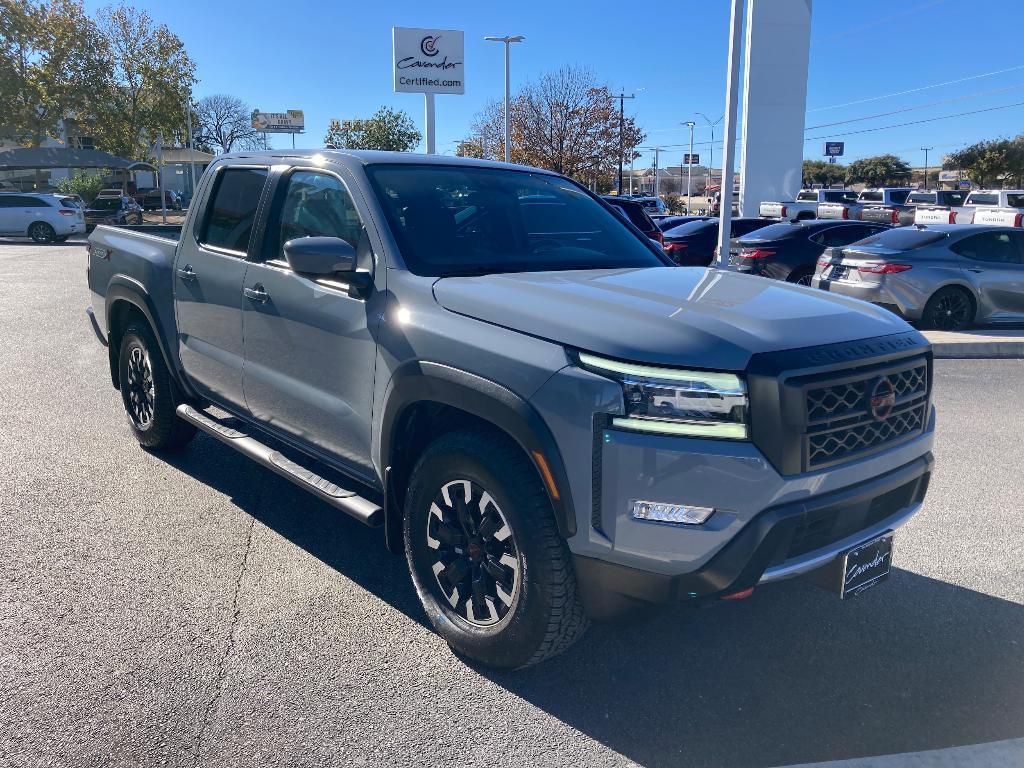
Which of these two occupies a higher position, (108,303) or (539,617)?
(108,303)

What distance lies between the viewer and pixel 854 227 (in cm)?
1446

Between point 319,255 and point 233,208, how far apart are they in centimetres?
154

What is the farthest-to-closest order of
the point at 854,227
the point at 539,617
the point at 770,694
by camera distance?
the point at 854,227, the point at 770,694, the point at 539,617

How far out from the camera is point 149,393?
5.70 m

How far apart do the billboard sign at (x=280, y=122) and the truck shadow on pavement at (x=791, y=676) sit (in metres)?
67.5

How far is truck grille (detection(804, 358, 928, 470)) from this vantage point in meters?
2.73

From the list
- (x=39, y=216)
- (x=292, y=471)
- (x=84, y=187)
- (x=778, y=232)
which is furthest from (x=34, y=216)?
(x=292, y=471)

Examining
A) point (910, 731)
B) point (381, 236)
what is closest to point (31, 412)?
point (381, 236)

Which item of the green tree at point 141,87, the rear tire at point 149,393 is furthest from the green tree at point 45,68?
the rear tire at point 149,393

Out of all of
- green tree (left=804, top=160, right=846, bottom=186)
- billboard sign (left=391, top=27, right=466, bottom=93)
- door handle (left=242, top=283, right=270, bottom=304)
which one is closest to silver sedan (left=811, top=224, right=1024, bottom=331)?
door handle (left=242, top=283, right=270, bottom=304)

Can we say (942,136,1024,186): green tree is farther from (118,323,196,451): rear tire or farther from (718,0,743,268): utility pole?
(118,323,196,451): rear tire

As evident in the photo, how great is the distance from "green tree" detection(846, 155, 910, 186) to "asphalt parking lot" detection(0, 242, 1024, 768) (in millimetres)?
90820

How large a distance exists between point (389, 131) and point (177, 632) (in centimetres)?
6189

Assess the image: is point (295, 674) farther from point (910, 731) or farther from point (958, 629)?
point (958, 629)
